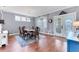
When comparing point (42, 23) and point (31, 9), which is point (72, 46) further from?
point (31, 9)

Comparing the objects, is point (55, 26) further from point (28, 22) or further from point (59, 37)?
point (28, 22)

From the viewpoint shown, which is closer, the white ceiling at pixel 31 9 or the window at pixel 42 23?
the white ceiling at pixel 31 9

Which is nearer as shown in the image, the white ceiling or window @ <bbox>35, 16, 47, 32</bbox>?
the white ceiling

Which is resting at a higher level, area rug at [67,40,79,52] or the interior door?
the interior door

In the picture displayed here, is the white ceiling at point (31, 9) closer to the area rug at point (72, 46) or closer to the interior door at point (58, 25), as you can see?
the interior door at point (58, 25)

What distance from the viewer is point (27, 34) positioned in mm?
1849

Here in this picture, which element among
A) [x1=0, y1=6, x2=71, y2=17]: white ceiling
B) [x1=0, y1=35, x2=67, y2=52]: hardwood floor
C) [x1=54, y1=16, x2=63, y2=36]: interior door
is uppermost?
[x1=0, y1=6, x2=71, y2=17]: white ceiling

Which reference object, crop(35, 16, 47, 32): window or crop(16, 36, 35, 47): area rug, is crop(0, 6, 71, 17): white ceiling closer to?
crop(35, 16, 47, 32): window

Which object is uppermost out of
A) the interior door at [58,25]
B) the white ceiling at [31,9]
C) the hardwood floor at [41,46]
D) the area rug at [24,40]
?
the white ceiling at [31,9]

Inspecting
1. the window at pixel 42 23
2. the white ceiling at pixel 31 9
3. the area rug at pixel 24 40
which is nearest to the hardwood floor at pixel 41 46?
the area rug at pixel 24 40

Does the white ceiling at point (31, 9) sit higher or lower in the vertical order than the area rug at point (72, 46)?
higher

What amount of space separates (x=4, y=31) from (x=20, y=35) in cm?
32

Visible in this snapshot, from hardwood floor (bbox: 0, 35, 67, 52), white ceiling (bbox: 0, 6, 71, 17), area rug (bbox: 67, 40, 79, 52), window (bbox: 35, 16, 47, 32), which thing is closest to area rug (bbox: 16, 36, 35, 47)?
hardwood floor (bbox: 0, 35, 67, 52)

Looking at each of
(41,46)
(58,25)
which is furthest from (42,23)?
(41,46)
